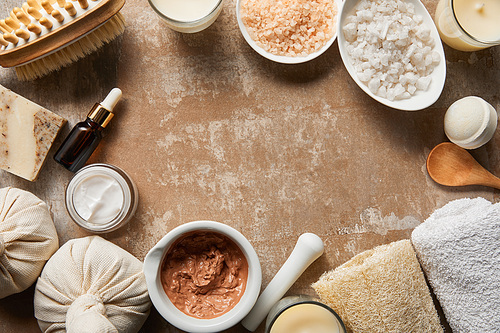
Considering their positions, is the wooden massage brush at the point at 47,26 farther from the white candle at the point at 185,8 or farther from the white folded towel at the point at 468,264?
the white folded towel at the point at 468,264

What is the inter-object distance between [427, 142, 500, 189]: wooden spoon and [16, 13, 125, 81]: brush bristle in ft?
3.09

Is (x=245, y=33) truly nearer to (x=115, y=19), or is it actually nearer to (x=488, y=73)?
(x=115, y=19)

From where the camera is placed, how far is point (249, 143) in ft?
3.84

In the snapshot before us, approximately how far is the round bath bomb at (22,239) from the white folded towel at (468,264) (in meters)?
0.98

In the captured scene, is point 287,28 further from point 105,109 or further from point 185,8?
point 105,109

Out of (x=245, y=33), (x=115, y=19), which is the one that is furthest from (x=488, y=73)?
(x=115, y=19)

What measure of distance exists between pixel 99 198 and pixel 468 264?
0.96 meters

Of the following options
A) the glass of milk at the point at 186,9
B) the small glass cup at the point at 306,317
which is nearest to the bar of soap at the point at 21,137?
the glass of milk at the point at 186,9

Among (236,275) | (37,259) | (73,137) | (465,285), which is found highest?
(73,137)

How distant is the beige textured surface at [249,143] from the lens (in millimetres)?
1155

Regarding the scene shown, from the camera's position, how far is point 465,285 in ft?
3.41

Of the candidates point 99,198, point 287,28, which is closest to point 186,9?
point 287,28

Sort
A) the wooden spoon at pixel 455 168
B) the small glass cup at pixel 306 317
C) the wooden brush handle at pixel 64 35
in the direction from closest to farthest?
the small glass cup at pixel 306 317 → the wooden brush handle at pixel 64 35 → the wooden spoon at pixel 455 168

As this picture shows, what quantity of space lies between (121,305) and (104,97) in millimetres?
570
